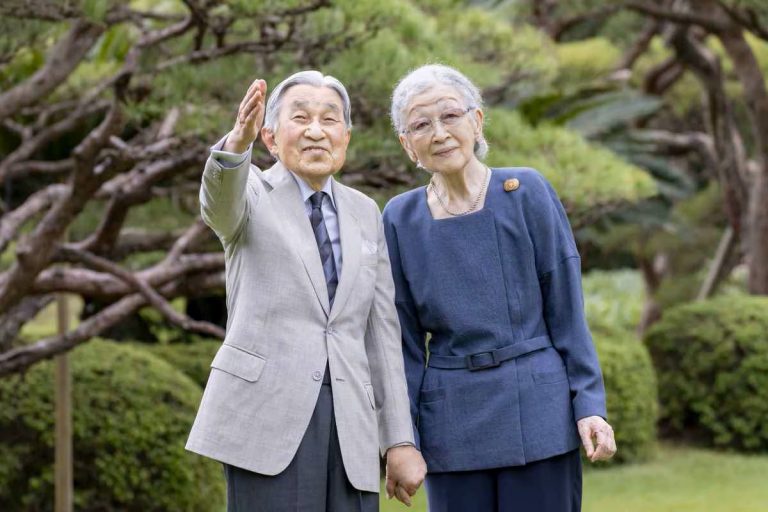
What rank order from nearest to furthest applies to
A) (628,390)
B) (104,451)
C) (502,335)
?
(502,335)
(104,451)
(628,390)

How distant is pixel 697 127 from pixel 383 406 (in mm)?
11132

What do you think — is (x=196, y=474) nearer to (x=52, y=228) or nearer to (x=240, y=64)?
(x=52, y=228)

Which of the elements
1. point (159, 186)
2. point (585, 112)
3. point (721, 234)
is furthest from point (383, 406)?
point (721, 234)

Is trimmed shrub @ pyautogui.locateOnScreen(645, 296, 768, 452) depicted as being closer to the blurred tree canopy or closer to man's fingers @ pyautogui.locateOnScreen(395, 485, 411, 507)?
the blurred tree canopy

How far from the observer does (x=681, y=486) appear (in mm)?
6430

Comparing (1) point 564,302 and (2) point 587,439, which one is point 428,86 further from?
(2) point 587,439

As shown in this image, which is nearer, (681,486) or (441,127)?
(441,127)

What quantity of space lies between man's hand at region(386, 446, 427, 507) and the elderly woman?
3.3 inches

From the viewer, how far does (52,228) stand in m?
4.24

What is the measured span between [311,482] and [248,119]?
671mm

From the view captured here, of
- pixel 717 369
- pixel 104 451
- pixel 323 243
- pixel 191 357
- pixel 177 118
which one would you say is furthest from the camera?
pixel 717 369

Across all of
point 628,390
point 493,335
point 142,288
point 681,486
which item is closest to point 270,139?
point 493,335

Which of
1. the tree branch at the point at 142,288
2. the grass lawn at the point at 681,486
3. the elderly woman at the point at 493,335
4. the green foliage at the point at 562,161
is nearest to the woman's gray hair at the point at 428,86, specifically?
the elderly woman at the point at 493,335

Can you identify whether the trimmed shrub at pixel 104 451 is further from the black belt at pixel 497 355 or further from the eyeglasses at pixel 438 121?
the eyeglasses at pixel 438 121
